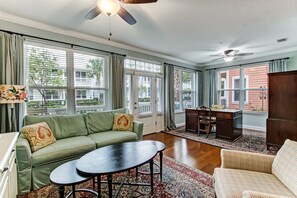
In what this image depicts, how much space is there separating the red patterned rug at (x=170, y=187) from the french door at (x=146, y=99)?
233 cm

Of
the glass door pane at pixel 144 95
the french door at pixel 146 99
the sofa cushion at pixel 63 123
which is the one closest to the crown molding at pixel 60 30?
the french door at pixel 146 99

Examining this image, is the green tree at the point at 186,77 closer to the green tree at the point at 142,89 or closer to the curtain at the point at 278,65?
the green tree at the point at 142,89

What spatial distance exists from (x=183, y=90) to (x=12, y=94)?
521 cm

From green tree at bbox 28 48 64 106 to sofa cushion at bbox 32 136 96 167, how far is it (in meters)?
1.18

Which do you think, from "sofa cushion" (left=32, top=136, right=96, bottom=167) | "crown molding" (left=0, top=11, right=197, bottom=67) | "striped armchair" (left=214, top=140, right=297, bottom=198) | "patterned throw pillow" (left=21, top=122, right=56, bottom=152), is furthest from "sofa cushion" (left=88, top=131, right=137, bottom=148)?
"crown molding" (left=0, top=11, right=197, bottom=67)

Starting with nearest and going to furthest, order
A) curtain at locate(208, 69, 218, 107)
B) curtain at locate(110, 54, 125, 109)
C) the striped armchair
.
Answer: the striped armchair
curtain at locate(110, 54, 125, 109)
curtain at locate(208, 69, 218, 107)

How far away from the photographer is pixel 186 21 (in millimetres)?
2869

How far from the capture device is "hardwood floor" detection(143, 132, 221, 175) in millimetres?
2785

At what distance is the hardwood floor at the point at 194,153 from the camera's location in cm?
279

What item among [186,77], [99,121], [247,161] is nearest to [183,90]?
[186,77]

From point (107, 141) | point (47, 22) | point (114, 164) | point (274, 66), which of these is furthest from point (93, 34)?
point (274, 66)

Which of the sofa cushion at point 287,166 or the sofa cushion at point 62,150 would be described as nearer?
the sofa cushion at point 287,166

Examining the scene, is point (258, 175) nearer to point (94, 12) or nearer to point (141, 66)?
point (94, 12)

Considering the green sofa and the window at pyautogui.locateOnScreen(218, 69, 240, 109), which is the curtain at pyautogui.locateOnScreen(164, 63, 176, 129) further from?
the window at pyautogui.locateOnScreen(218, 69, 240, 109)
